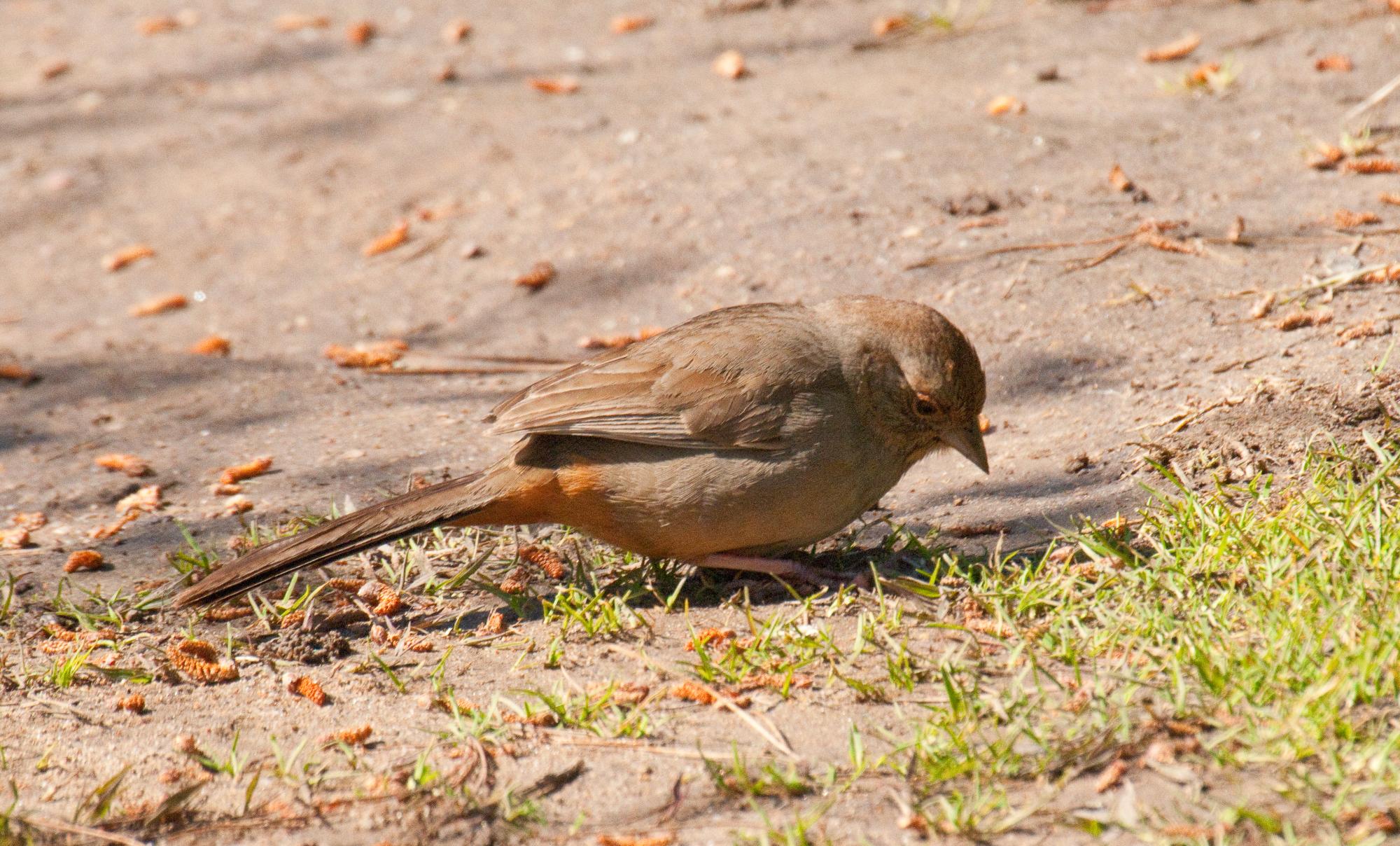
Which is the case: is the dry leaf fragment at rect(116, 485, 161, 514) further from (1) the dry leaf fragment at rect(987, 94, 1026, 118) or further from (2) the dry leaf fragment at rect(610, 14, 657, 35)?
(2) the dry leaf fragment at rect(610, 14, 657, 35)

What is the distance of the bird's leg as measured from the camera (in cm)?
418

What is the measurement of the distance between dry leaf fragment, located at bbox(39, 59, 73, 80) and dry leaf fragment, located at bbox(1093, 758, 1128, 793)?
9.38 m

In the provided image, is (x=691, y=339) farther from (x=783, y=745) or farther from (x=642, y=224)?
(x=642, y=224)

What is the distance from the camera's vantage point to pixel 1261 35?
7.65m

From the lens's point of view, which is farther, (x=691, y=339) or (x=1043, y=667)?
(x=691, y=339)

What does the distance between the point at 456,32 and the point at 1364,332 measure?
6.60m

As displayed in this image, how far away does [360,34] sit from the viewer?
382 inches

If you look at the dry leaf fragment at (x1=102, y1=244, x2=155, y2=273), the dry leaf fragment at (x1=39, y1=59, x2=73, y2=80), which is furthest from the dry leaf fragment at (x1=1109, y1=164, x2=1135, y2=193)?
the dry leaf fragment at (x1=39, y1=59, x2=73, y2=80)

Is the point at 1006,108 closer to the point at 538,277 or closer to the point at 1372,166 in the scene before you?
the point at 1372,166

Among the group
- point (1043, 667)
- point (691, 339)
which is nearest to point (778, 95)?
point (691, 339)

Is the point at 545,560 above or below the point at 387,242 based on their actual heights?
below

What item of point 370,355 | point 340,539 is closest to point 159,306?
point 370,355

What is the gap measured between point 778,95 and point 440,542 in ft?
14.2

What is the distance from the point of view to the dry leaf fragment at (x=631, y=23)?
9.23 meters
